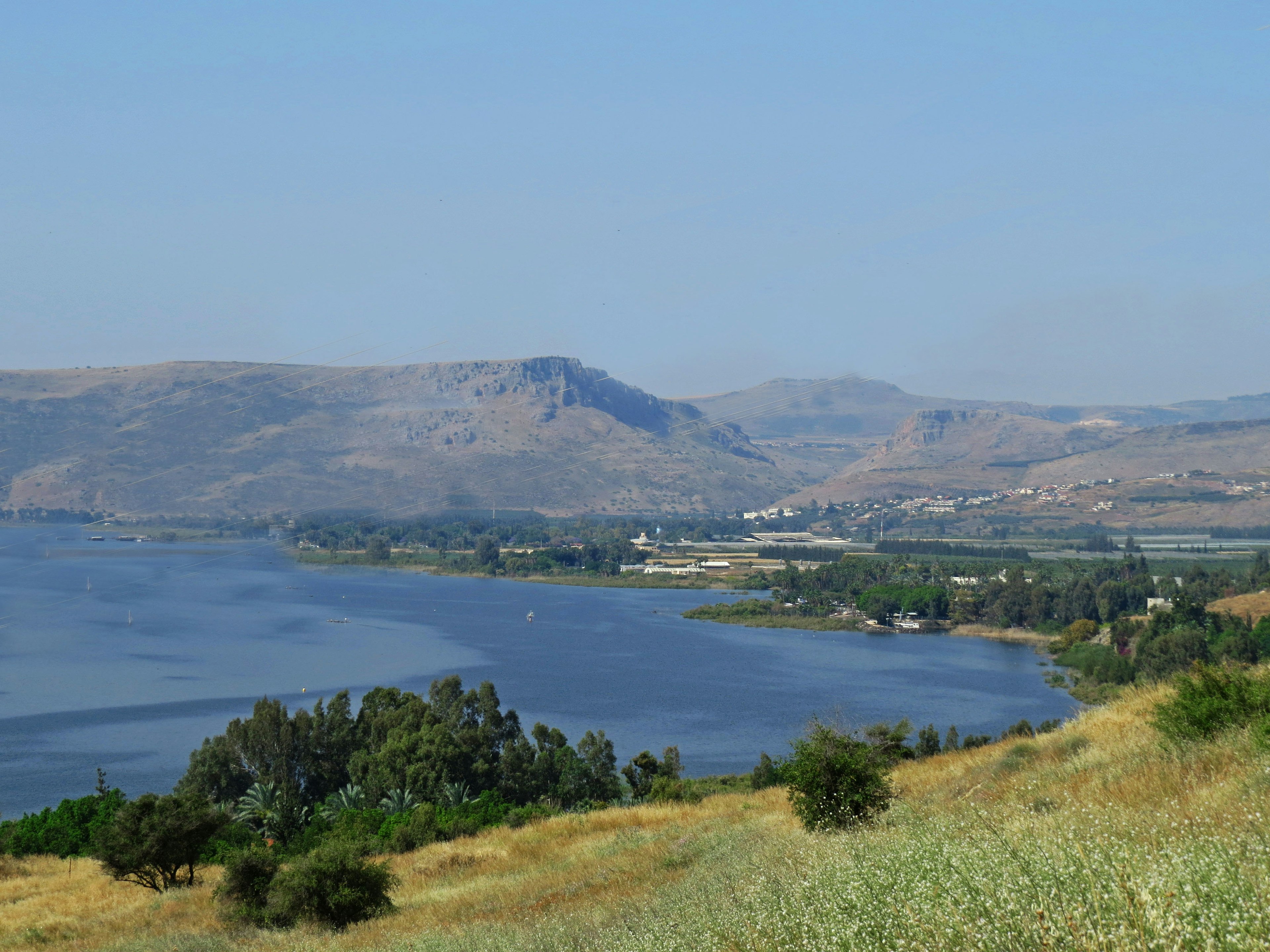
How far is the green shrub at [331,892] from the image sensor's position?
→ 401 inches

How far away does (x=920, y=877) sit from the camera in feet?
12.0

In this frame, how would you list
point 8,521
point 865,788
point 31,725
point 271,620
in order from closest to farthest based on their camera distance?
point 865,788
point 31,725
point 271,620
point 8,521

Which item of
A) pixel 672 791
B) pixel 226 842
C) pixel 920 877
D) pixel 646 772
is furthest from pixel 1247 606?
pixel 920 877

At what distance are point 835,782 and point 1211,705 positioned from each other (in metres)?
3.25

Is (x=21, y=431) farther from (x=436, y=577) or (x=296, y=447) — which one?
(x=436, y=577)

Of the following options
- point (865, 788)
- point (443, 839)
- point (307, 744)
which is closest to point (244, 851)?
point (443, 839)

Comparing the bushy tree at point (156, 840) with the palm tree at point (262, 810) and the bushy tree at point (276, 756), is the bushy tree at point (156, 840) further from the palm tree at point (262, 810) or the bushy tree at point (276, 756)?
the bushy tree at point (276, 756)

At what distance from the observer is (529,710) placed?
41844 millimetres

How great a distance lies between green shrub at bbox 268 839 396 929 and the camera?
10195 mm

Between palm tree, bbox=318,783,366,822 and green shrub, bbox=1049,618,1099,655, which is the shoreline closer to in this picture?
green shrub, bbox=1049,618,1099,655

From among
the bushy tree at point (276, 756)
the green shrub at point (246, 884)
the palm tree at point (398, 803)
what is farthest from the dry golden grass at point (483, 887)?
the bushy tree at point (276, 756)

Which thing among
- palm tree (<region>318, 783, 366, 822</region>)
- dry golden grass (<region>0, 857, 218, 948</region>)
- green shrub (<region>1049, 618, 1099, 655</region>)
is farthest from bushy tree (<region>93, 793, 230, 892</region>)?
green shrub (<region>1049, 618, 1099, 655</region>)

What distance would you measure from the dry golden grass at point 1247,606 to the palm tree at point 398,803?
45281 millimetres

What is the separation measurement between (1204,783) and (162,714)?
43.0 metres
